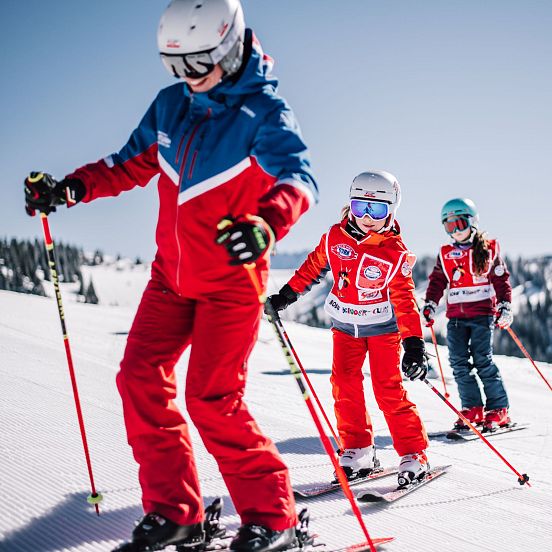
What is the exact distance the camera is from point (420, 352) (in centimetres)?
392

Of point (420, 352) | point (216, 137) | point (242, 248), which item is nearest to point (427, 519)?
point (420, 352)

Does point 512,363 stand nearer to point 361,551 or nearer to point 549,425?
point 549,425

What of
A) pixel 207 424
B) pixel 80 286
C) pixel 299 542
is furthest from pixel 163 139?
pixel 80 286

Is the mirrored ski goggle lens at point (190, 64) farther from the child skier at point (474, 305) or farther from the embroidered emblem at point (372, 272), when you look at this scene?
the child skier at point (474, 305)

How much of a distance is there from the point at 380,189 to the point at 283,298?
1091mm

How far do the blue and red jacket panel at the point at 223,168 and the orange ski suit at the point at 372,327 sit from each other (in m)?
1.81

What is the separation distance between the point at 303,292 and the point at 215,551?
2.38m

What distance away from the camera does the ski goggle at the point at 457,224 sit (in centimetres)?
667

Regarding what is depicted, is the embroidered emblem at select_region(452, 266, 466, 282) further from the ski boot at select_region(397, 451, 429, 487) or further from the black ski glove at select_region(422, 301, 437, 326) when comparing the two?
the ski boot at select_region(397, 451, 429, 487)

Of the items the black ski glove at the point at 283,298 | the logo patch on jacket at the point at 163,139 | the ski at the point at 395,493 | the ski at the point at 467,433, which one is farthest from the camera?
the ski at the point at 467,433

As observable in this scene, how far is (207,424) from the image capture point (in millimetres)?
2416

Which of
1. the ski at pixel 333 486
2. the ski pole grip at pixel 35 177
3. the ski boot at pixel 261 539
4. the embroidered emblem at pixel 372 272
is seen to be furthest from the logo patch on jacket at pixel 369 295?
the ski pole grip at pixel 35 177

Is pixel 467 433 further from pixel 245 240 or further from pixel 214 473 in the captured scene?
pixel 245 240

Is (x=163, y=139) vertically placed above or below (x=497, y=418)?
above
